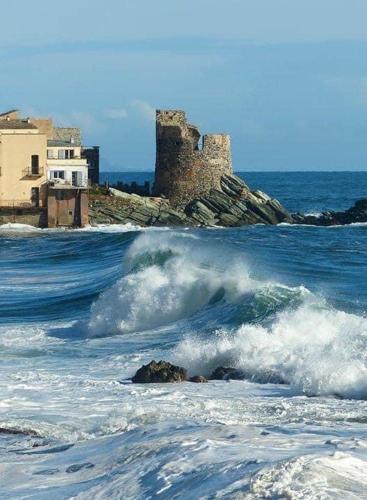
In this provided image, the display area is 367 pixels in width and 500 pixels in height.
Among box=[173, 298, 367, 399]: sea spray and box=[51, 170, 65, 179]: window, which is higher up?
box=[51, 170, 65, 179]: window

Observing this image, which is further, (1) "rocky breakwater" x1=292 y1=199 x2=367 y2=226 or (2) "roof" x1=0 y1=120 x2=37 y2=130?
(1) "rocky breakwater" x1=292 y1=199 x2=367 y2=226

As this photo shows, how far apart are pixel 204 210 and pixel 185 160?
2.70 metres

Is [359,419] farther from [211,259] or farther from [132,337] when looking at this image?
[211,259]

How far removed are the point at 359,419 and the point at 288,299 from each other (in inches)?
337

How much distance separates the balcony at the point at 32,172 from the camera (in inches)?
2192

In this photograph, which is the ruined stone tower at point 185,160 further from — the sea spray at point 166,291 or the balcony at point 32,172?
the sea spray at point 166,291

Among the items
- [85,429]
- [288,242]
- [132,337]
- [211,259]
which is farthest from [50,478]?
[288,242]

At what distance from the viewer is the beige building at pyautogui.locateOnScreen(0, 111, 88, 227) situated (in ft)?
180

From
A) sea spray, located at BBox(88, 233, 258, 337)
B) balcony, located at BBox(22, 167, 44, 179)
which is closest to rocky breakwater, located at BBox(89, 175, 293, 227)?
balcony, located at BBox(22, 167, 44, 179)

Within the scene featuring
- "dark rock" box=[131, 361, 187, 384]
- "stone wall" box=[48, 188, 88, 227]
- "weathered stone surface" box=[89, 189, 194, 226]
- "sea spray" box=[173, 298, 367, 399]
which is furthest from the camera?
"weathered stone surface" box=[89, 189, 194, 226]

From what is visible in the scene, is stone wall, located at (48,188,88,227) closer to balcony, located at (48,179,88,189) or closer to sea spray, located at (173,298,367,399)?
balcony, located at (48,179,88,189)

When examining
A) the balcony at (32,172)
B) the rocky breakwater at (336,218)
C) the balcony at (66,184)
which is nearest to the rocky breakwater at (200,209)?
the balcony at (66,184)

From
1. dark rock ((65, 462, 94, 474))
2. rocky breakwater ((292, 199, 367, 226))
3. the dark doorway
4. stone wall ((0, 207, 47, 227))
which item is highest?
dark rock ((65, 462, 94, 474))

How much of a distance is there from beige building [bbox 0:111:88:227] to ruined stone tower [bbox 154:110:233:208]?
4469 millimetres
